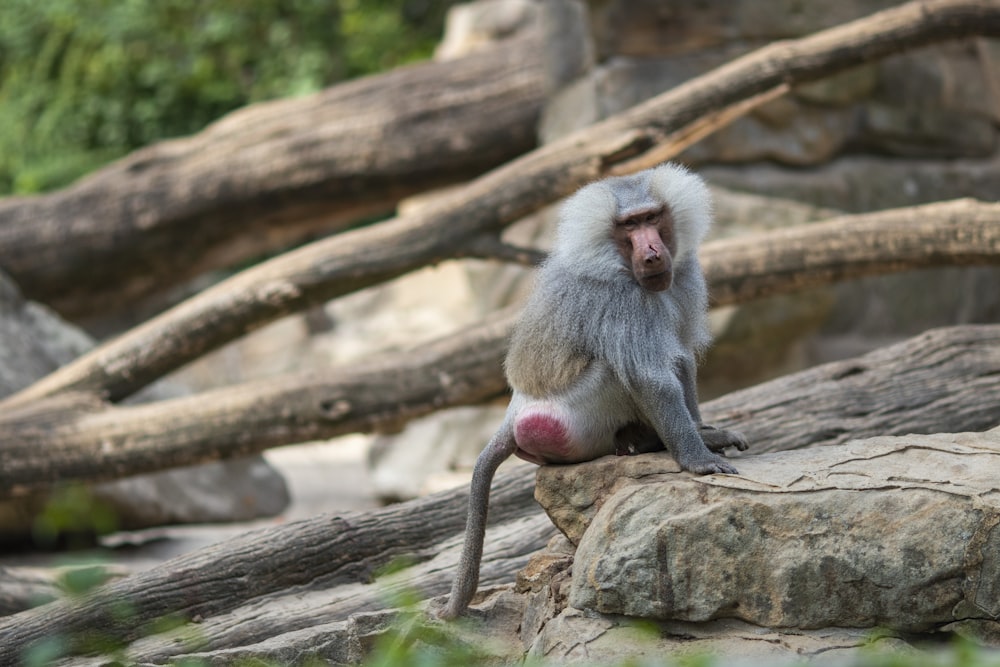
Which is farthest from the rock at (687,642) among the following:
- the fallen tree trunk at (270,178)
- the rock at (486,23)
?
the rock at (486,23)

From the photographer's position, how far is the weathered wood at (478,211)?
501 cm

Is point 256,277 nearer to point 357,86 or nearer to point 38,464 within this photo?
point 38,464

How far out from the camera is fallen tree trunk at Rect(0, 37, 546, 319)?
Answer: 737cm

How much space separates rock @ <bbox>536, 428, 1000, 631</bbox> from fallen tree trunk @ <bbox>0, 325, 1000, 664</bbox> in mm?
1002

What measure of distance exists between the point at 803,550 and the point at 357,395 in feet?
8.41

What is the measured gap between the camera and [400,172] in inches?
293

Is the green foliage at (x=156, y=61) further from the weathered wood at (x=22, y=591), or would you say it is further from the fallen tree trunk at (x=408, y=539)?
the fallen tree trunk at (x=408, y=539)

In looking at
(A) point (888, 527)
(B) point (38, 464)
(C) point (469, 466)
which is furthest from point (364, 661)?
(C) point (469, 466)

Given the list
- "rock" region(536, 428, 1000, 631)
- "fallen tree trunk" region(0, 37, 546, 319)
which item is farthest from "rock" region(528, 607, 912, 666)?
"fallen tree trunk" region(0, 37, 546, 319)

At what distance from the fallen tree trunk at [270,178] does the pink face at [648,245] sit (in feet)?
13.9

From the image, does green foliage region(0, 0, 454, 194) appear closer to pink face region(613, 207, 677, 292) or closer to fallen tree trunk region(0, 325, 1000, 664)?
fallen tree trunk region(0, 325, 1000, 664)

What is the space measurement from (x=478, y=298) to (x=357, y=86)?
1759mm

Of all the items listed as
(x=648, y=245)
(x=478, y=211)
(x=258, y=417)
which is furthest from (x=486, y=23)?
(x=648, y=245)

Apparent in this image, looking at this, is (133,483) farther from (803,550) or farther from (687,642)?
(803,550)
